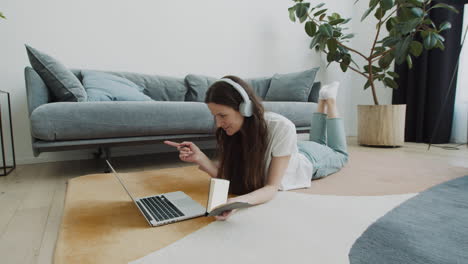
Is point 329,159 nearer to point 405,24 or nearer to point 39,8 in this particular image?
point 405,24

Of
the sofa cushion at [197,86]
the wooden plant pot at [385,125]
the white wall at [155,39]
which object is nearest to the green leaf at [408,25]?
the wooden plant pot at [385,125]

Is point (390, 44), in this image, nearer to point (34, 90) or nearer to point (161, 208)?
point (161, 208)

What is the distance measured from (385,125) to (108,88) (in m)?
2.46

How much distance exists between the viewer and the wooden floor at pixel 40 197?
84cm

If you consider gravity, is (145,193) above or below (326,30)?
below

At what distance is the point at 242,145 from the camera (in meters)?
1.12

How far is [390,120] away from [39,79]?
2.87m

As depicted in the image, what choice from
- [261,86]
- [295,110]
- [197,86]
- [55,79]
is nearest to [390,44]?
[295,110]

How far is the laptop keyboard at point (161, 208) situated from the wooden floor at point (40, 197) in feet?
1.01

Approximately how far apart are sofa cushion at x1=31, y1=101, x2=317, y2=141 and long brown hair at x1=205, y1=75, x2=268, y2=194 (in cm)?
72

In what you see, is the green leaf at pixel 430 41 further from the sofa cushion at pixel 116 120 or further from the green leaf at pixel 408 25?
the sofa cushion at pixel 116 120

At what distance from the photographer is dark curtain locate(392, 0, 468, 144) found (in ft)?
9.55

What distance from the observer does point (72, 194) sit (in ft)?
4.09

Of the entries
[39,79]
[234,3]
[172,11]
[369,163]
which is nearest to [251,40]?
[234,3]
